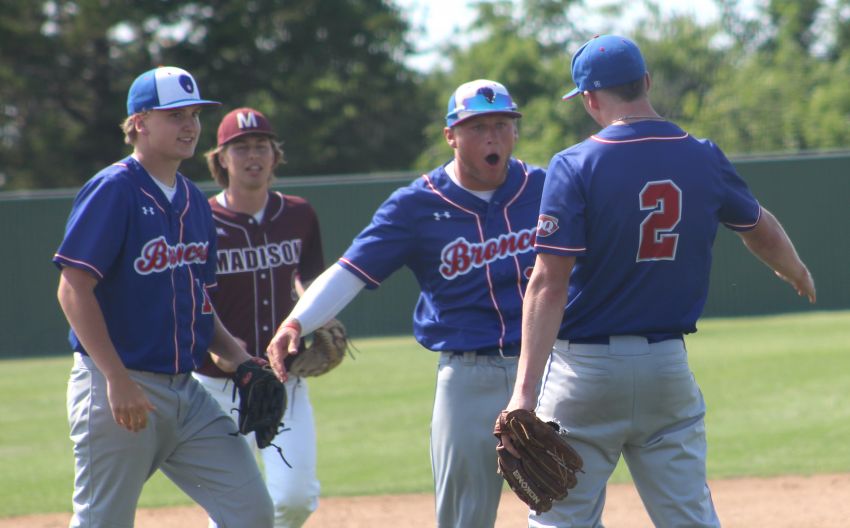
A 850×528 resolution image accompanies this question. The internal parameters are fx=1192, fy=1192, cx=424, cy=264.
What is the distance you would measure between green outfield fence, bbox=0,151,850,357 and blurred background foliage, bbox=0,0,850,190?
1071cm

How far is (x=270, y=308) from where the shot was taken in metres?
5.26

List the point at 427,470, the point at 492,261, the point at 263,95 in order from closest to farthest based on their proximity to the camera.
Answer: the point at 492,261
the point at 427,470
the point at 263,95

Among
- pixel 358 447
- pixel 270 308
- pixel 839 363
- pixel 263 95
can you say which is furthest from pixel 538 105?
pixel 270 308

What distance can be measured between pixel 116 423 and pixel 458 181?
1446 millimetres

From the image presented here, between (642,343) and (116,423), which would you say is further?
(116,423)

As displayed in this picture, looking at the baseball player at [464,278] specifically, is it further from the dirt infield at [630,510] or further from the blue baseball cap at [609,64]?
the dirt infield at [630,510]

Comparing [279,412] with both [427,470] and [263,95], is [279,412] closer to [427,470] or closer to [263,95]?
[427,470]

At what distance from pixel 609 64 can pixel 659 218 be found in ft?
1.55

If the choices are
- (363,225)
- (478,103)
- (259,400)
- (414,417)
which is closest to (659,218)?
(478,103)

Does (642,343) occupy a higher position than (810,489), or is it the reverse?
(642,343)

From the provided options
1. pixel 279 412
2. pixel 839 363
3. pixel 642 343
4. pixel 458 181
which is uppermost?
pixel 458 181

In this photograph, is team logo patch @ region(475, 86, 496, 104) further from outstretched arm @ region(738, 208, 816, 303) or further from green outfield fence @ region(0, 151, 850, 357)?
green outfield fence @ region(0, 151, 850, 357)

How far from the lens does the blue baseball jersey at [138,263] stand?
3764 millimetres

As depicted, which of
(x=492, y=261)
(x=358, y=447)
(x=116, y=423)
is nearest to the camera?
(x=116, y=423)
